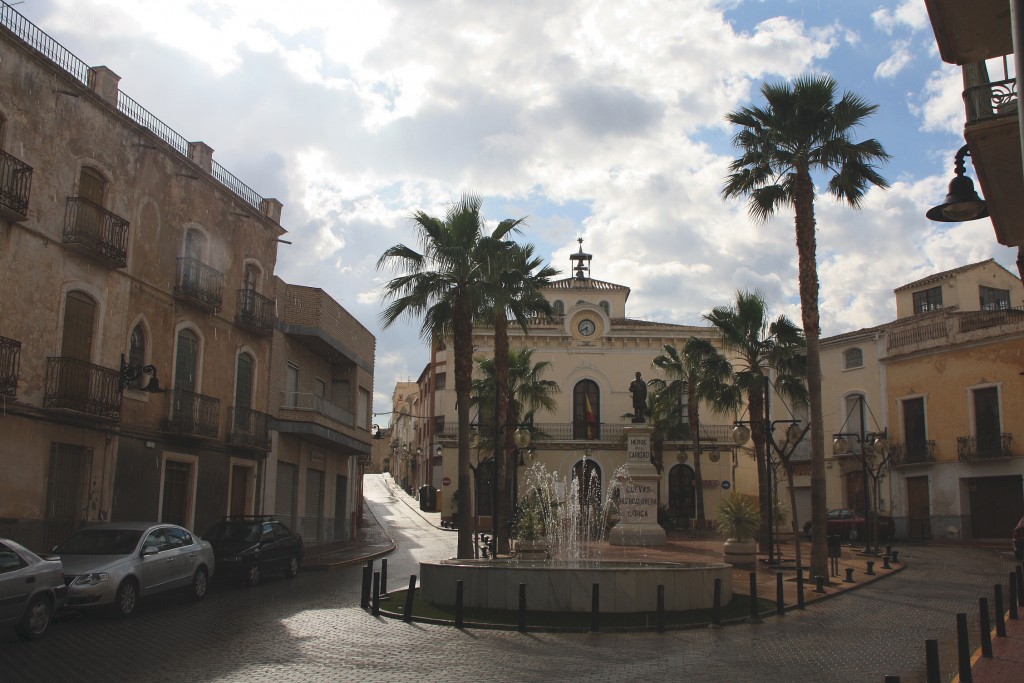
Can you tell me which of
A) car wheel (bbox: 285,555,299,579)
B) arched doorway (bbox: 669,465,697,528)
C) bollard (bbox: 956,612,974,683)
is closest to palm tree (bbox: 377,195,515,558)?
car wheel (bbox: 285,555,299,579)

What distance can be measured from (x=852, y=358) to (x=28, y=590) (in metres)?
38.2

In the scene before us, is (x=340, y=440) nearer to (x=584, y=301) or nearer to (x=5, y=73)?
(x=5, y=73)

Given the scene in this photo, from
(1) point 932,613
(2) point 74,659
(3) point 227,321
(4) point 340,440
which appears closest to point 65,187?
(3) point 227,321

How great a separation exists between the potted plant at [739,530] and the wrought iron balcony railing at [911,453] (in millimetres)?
17284

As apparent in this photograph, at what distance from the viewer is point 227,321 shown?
27.8 m

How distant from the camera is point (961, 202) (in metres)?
8.00

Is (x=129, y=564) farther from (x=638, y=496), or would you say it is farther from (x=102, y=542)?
(x=638, y=496)

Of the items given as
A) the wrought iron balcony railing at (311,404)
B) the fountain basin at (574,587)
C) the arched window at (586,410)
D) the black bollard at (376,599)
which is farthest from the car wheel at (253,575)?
the arched window at (586,410)

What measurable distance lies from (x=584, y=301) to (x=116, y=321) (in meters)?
34.9

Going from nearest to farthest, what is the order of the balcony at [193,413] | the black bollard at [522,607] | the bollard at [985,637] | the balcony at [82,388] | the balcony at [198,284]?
the bollard at [985,637]
the black bollard at [522,607]
the balcony at [82,388]
the balcony at [193,413]
the balcony at [198,284]

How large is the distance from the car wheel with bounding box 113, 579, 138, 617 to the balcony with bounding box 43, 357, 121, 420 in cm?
620

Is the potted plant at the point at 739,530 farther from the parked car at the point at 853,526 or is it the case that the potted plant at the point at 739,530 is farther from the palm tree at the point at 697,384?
the parked car at the point at 853,526

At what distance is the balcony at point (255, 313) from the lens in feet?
93.0

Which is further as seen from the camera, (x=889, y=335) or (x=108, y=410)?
(x=889, y=335)
